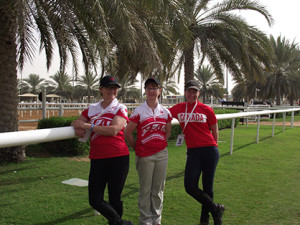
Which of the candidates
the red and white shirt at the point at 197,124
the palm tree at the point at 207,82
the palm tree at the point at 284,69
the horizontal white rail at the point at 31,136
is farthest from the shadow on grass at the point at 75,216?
the palm tree at the point at 207,82

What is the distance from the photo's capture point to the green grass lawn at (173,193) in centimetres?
324

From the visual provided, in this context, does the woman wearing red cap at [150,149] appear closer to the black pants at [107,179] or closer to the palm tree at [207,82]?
the black pants at [107,179]

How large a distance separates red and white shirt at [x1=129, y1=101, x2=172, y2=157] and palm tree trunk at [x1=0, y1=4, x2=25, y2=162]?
4.36 meters

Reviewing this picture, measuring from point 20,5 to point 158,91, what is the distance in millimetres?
2314

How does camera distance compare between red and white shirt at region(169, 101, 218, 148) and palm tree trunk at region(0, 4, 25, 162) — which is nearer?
red and white shirt at region(169, 101, 218, 148)

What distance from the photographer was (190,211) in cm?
343

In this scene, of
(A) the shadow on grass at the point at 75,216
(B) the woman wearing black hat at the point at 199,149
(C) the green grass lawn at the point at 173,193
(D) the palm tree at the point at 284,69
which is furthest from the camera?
(D) the palm tree at the point at 284,69

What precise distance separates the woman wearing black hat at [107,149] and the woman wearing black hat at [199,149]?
0.79m

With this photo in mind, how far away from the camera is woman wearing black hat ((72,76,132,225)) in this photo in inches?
94.0

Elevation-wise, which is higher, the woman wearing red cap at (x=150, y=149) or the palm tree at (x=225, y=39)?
the palm tree at (x=225, y=39)

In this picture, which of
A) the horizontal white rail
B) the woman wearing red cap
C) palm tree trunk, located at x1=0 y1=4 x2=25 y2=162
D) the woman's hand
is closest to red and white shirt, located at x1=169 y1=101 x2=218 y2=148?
the woman wearing red cap

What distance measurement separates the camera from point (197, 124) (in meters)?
3.06

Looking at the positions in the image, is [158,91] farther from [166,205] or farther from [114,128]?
[166,205]

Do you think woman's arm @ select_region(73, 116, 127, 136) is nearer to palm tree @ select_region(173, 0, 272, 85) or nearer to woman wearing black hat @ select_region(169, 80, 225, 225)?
woman wearing black hat @ select_region(169, 80, 225, 225)
